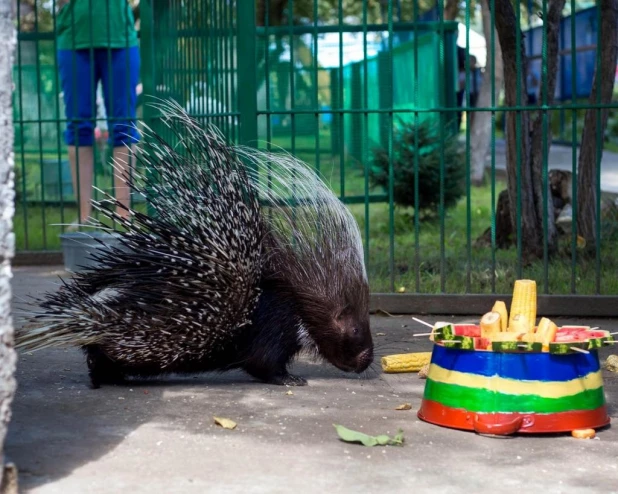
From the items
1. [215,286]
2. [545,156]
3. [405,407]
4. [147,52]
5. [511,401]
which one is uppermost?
[147,52]

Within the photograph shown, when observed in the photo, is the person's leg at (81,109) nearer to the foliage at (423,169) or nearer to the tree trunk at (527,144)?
the foliage at (423,169)

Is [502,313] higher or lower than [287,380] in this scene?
higher

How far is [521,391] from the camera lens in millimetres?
3535

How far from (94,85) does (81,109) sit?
8.7 inches

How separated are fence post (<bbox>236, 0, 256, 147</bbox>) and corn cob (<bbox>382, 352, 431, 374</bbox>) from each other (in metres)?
1.84

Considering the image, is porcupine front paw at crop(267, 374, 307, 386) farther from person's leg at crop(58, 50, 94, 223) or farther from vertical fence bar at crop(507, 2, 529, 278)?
person's leg at crop(58, 50, 94, 223)

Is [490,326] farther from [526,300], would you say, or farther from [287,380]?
[287,380]

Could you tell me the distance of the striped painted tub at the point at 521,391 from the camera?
3.53 metres

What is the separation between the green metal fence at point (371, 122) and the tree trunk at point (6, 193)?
2345 mm

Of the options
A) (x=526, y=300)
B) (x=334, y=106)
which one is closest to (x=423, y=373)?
(x=526, y=300)

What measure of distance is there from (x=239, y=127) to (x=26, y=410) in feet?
8.69

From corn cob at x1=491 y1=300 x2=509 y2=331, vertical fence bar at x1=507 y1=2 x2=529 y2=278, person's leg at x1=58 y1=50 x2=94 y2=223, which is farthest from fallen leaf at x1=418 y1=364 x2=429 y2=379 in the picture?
person's leg at x1=58 y1=50 x2=94 y2=223

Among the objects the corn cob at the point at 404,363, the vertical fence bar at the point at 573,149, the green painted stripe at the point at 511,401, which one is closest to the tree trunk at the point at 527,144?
the vertical fence bar at the point at 573,149

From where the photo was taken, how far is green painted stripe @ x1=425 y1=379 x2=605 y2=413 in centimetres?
354
